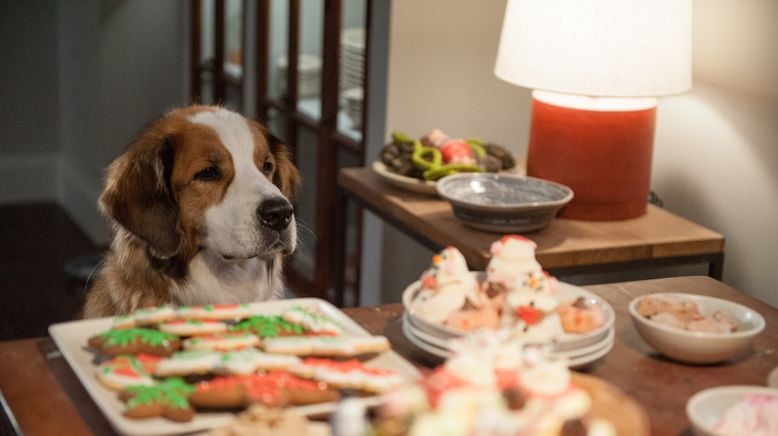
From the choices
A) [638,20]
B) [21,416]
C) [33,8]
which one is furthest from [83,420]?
[33,8]

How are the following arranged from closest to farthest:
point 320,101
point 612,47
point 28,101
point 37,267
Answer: point 612,47, point 320,101, point 37,267, point 28,101

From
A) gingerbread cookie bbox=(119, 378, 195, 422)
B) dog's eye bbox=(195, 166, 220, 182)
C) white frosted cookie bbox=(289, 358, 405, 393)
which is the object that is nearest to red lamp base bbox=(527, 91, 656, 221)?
dog's eye bbox=(195, 166, 220, 182)

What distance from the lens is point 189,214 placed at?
2102mm

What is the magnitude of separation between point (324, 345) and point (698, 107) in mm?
1592

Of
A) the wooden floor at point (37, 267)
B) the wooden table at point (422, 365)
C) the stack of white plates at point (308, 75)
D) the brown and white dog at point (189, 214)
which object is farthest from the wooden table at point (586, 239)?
the wooden floor at point (37, 267)

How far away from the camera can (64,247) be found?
5.05 meters

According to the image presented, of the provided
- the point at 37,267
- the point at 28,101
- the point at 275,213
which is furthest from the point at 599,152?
the point at 28,101

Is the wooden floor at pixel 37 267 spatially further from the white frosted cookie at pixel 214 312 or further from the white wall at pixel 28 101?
the white frosted cookie at pixel 214 312

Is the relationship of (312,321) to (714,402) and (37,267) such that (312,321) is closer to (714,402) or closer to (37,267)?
(714,402)

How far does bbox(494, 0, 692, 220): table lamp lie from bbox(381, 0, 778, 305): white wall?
193 millimetres

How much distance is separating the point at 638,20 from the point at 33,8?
395 cm

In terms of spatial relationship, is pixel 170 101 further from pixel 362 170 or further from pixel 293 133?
pixel 362 170

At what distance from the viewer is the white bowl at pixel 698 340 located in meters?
1.50

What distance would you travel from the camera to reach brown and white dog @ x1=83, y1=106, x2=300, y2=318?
2.06 meters
